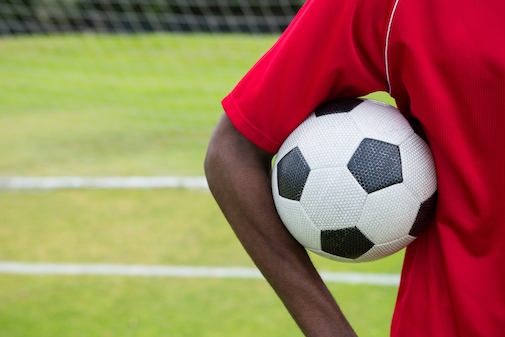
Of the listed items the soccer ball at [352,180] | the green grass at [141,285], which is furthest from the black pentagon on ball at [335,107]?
the green grass at [141,285]

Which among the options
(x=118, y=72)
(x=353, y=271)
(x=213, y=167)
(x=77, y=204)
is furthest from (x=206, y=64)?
(x=213, y=167)

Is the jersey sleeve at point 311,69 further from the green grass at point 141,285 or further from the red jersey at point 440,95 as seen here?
the green grass at point 141,285

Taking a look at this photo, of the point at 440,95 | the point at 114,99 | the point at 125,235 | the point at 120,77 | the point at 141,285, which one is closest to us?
the point at 440,95

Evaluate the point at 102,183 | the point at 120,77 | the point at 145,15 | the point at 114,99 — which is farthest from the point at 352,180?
the point at 145,15

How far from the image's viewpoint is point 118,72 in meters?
13.8

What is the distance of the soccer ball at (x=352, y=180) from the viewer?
141cm

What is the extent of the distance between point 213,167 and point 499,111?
536mm

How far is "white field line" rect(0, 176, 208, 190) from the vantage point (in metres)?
6.02

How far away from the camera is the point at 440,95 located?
4.00 ft

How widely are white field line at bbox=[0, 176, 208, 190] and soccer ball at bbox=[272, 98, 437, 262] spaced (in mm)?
4493

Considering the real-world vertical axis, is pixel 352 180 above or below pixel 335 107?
below

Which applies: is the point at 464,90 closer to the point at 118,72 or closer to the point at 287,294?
the point at 287,294

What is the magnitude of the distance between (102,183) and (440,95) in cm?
517

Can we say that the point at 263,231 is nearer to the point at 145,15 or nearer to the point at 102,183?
the point at 102,183
